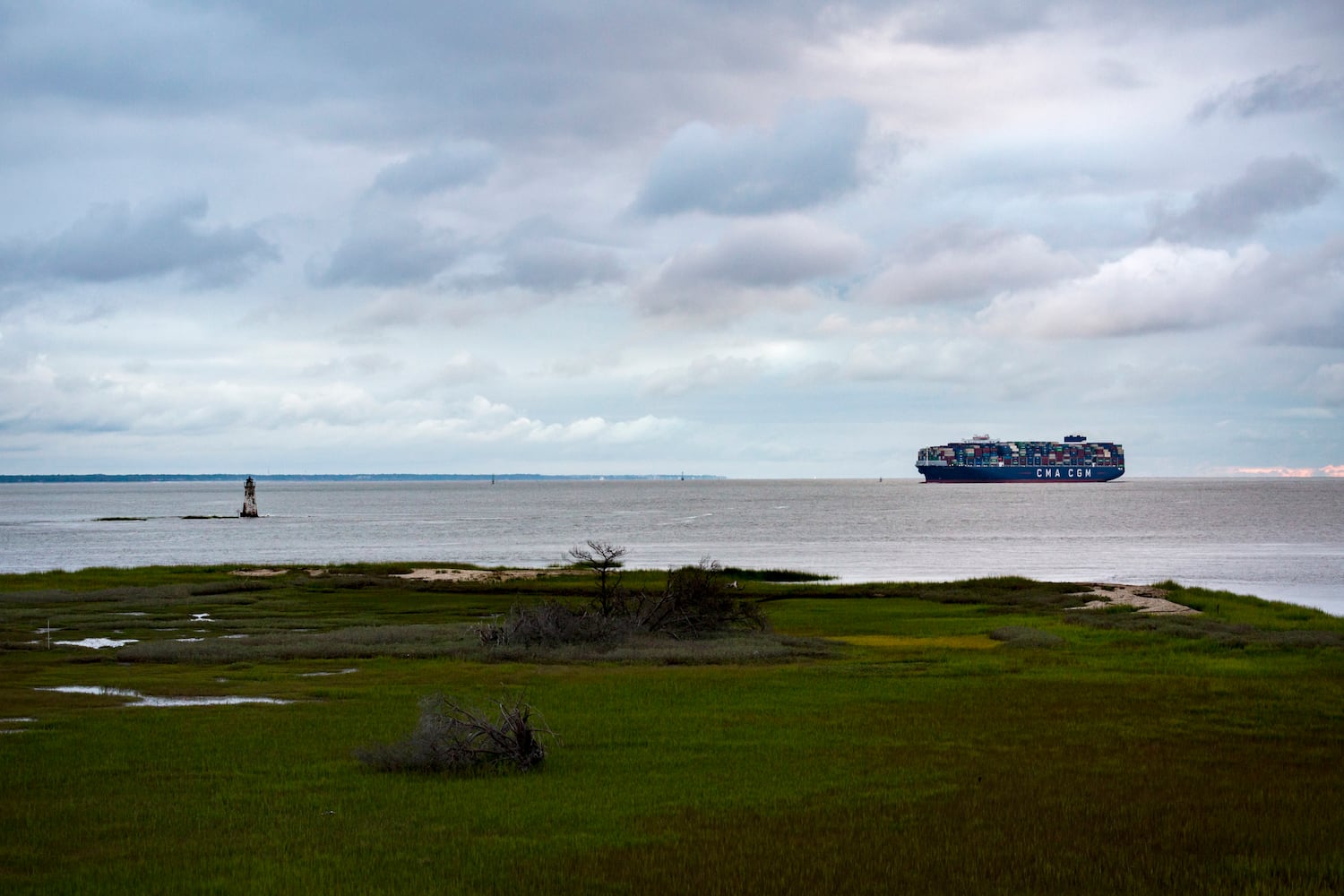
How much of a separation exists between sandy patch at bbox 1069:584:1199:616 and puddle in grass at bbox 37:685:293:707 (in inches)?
1143

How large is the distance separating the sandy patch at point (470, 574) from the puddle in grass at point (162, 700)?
112ft

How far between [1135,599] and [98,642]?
118 ft

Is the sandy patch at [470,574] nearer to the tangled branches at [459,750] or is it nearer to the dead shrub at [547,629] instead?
the dead shrub at [547,629]

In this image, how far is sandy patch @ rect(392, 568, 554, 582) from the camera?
194 ft

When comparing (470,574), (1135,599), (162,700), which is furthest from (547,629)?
(470,574)

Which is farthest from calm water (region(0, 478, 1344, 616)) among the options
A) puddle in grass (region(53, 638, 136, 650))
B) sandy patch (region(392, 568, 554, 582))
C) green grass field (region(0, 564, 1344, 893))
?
puddle in grass (region(53, 638, 136, 650))

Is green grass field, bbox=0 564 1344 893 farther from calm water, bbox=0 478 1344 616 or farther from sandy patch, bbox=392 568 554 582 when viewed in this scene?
calm water, bbox=0 478 1344 616

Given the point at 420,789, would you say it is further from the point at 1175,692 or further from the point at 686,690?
the point at 1175,692

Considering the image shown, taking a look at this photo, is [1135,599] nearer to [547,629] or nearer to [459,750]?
[547,629]

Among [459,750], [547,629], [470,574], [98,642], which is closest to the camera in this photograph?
[459,750]

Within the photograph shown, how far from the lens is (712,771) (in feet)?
52.4

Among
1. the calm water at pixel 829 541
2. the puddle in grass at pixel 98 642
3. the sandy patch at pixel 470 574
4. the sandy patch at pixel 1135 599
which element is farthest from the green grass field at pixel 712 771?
the calm water at pixel 829 541

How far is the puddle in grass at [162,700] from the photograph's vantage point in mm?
22078

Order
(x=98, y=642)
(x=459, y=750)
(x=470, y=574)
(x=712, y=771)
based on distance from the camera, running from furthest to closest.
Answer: (x=470, y=574)
(x=98, y=642)
(x=459, y=750)
(x=712, y=771)
